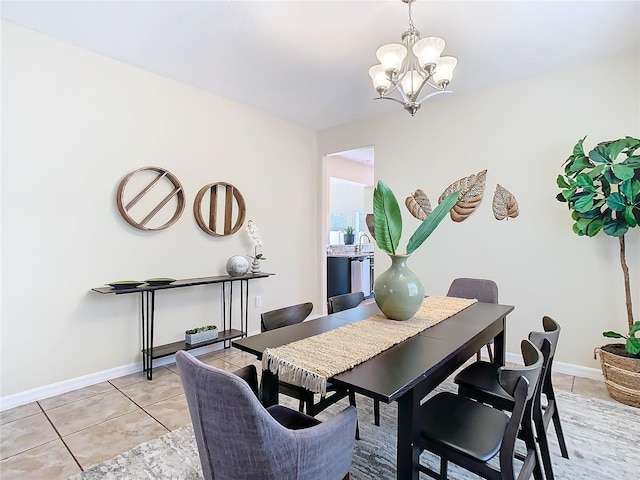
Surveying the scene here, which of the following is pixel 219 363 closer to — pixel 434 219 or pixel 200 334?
pixel 200 334

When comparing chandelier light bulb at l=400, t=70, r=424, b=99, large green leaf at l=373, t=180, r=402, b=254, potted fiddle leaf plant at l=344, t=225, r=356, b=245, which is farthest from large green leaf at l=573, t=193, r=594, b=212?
potted fiddle leaf plant at l=344, t=225, r=356, b=245

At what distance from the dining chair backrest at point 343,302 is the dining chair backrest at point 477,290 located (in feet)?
2.87

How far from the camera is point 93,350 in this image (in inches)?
108

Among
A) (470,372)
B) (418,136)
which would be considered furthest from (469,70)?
(470,372)

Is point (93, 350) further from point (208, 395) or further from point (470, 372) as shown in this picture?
point (470, 372)

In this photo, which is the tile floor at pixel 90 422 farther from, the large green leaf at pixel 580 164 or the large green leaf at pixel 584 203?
the large green leaf at pixel 580 164

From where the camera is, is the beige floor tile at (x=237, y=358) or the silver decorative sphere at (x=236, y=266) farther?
the silver decorative sphere at (x=236, y=266)

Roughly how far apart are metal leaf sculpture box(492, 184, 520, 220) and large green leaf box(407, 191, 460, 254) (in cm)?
186

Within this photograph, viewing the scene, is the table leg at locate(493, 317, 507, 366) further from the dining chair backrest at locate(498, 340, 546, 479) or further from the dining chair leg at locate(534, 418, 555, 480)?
the dining chair backrest at locate(498, 340, 546, 479)

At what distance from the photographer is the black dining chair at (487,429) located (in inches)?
44.9

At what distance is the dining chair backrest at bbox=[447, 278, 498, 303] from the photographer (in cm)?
271

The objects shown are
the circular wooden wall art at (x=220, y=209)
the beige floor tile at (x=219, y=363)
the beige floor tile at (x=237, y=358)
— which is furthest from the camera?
the circular wooden wall art at (x=220, y=209)

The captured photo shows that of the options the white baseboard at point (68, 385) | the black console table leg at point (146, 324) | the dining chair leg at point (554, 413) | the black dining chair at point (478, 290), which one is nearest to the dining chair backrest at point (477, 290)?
the black dining chair at point (478, 290)

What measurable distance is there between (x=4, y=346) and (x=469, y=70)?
4.27m
